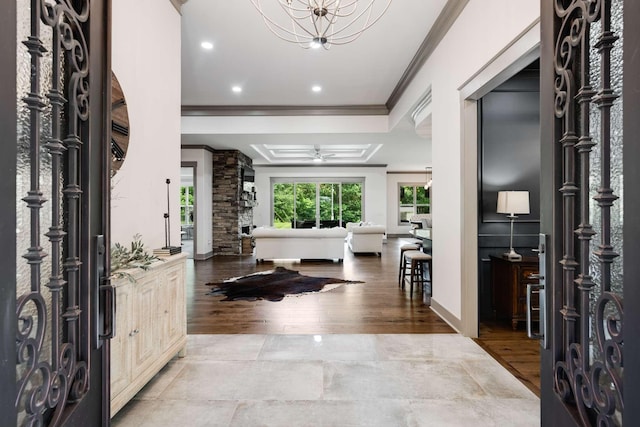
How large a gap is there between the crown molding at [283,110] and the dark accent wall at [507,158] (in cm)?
327

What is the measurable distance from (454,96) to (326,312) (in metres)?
2.73

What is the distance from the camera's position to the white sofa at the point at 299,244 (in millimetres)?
7684

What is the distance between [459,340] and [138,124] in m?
3.24

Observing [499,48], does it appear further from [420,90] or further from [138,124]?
[138,124]

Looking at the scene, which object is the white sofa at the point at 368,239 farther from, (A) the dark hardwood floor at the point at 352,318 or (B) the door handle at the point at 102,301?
(B) the door handle at the point at 102,301

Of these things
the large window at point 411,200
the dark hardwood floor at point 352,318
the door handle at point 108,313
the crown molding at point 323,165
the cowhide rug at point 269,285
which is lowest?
the dark hardwood floor at point 352,318

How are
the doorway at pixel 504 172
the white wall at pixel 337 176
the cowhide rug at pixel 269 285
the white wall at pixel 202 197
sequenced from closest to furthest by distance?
the doorway at pixel 504 172 < the cowhide rug at pixel 269 285 < the white wall at pixel 202 197 < the white wall at pixel 337 176

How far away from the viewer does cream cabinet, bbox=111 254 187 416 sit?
1.90 meters

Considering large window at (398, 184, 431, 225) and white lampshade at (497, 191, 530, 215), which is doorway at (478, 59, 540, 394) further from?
large window at (398, 184, 431, 225)

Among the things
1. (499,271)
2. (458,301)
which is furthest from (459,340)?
(499,271)

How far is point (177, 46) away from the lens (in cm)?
319

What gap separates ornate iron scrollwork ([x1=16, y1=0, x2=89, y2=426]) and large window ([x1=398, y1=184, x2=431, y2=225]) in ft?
44.5

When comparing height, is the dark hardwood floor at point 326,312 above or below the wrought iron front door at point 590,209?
below

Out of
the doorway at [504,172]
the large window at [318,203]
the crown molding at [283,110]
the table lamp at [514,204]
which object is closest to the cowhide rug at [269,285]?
the doorway at [504,172]
